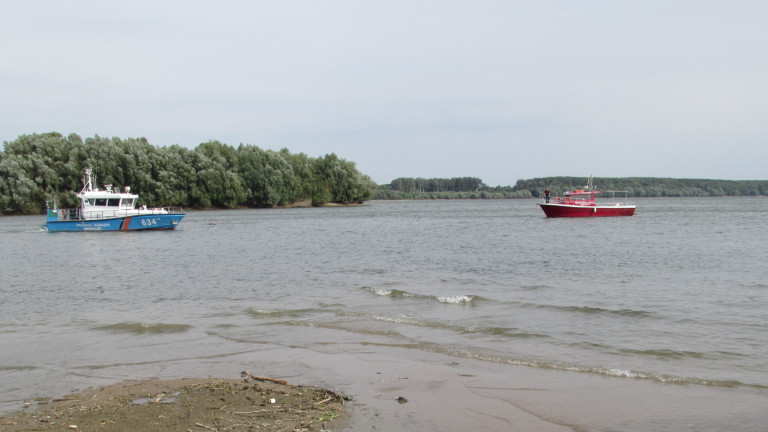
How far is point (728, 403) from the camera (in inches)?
317

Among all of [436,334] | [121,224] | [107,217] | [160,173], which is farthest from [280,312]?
[160,173]

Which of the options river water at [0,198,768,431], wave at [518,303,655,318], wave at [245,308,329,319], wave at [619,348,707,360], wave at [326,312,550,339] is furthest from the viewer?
wave at [245,308,329,319]

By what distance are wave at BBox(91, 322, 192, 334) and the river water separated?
0.07 metres

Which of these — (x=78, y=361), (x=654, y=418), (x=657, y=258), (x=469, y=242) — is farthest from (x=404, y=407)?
(x=469, y=242)

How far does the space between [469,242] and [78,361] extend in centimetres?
3087

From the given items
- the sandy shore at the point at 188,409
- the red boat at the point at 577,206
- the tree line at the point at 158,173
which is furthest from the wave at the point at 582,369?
the tree line at the point at 158,173

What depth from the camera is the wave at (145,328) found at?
42.3 ft

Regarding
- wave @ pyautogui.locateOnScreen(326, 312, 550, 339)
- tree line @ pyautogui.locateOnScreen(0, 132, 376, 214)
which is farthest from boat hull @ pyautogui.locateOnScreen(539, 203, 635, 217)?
tree line @ pyautogui.locateOnScreen(0, 132, 376, 214)

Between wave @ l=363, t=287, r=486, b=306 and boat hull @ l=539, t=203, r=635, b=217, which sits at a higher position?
boat hull @ l=539, t=203, r=635, b=217

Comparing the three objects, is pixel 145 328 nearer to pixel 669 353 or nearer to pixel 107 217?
pixel 669 353

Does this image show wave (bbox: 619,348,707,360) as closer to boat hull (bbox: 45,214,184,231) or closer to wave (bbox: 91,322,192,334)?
wave (bbox: 91,322,192,334)

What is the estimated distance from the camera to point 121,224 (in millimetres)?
51750

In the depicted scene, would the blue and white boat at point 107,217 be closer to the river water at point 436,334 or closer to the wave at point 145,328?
the river water at point 436,334

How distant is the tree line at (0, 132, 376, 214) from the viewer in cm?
8738
